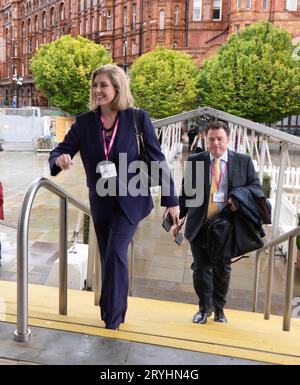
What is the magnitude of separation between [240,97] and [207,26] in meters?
15.0

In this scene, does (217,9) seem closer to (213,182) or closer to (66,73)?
(66,73)

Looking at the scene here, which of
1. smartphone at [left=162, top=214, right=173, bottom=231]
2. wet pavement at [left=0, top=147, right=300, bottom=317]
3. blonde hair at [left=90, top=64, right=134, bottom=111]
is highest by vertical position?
blonde hair at [left=90, top=64, right=134, bottom=111]

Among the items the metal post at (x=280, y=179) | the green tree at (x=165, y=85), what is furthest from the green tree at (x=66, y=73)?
the metal post at (x=280, y=179)

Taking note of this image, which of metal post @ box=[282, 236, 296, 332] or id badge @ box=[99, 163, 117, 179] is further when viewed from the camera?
metal post @ box=[282, 236, 296, 332]

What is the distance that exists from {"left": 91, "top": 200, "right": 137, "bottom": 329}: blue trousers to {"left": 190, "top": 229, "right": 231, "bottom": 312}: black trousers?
91 centimetres

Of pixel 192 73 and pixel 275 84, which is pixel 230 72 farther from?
pixel 192 73

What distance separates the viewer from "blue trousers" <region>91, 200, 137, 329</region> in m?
2.63

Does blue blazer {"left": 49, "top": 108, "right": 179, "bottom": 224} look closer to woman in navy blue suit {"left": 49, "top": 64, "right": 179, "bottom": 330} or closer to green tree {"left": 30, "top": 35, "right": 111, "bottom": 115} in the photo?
woman in navy blue suit {"left": 49, "top": 64, "right": 179, "bottom": 330}

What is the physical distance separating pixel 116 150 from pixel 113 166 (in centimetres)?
10

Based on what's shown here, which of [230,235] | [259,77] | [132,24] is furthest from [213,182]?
[132,24]

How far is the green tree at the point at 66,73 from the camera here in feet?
109

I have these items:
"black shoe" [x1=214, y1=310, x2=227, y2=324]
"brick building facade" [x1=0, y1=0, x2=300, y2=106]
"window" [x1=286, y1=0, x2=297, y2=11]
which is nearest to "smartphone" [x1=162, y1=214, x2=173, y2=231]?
"black shoe" [x1=214, y1=310, x2=227, y2=324]
